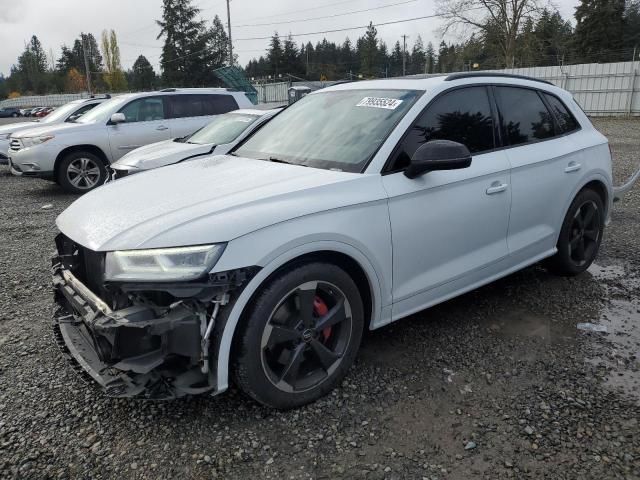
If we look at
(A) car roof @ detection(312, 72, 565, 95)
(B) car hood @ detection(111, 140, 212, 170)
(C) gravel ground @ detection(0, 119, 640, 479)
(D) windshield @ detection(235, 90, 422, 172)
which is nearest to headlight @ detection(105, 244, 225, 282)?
(C) gravel ground @ detection(0, 119, 640, 479)

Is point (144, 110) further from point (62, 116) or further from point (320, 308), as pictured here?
point (320, 308)

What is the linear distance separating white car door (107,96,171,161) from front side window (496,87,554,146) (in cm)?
764

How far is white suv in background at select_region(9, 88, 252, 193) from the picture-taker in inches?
366

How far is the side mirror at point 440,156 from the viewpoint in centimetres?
289

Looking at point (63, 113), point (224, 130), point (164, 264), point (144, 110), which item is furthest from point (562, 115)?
point (63, 113)

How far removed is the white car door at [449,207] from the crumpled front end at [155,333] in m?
1.09

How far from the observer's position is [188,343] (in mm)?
2324

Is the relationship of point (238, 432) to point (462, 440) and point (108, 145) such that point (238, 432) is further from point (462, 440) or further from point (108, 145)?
point (108, 145)

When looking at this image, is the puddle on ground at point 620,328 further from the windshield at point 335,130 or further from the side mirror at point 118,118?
the side mirror at point 118,118

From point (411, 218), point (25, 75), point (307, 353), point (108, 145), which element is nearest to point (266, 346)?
point (307, 353)

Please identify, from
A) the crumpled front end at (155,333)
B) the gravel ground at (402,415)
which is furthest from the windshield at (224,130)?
the crumpled front end at (155,333)

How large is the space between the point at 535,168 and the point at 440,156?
52.3 inches

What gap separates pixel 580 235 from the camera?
→ 14.8ft

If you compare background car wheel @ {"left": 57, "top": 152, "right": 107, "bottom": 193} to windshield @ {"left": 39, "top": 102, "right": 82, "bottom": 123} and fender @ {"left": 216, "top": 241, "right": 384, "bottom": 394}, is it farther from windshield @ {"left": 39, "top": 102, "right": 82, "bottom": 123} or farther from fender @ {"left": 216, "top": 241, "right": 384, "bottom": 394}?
fender @ {"left": 216, "top": 241, "right": 384, "bottom": 394}
